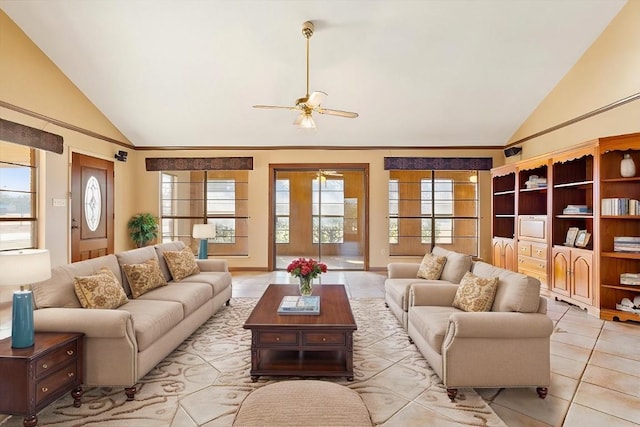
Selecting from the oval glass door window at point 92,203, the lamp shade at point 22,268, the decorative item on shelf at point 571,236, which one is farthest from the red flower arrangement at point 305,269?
the oval glass door window at point 92,203

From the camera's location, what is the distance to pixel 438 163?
7234 mm

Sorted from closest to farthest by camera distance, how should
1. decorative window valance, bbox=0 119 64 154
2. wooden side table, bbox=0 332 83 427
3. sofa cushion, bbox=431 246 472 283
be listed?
wooden side table, bbox=0 332 83 427 → sofa cushion, bbox=431 246 472 283 → decorative window valance, bbox=0 119 64 154

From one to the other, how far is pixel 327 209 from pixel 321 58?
3621 mm

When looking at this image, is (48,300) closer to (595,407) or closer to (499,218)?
(595,407)

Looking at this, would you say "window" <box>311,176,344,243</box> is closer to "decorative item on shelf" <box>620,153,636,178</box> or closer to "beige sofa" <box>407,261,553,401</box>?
"decorative item on shelf" <box>620,153,636,178</box>

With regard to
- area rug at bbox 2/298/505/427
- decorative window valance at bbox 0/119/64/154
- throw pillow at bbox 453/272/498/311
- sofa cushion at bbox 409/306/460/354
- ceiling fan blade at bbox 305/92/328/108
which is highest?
ceiling fan blade at bbox 305/92/328/108

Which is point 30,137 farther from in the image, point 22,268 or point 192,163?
point 22,268

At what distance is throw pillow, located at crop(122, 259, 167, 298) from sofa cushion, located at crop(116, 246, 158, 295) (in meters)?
0.08

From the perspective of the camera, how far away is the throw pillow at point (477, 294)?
2.77 metres

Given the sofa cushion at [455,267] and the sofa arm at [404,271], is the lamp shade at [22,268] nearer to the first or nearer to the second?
the sofa arm at [404,271]

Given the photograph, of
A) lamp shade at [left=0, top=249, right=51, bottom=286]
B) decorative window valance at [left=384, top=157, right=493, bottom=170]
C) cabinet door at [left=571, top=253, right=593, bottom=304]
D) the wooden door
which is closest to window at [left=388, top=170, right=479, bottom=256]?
decorative window valance at [left=384, top=157, right=493, bottom=170]

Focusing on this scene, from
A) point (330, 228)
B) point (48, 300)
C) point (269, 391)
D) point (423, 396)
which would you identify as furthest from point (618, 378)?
point (330, 228)

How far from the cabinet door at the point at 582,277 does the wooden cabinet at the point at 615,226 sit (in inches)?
5.9

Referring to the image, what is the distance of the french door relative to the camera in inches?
291
